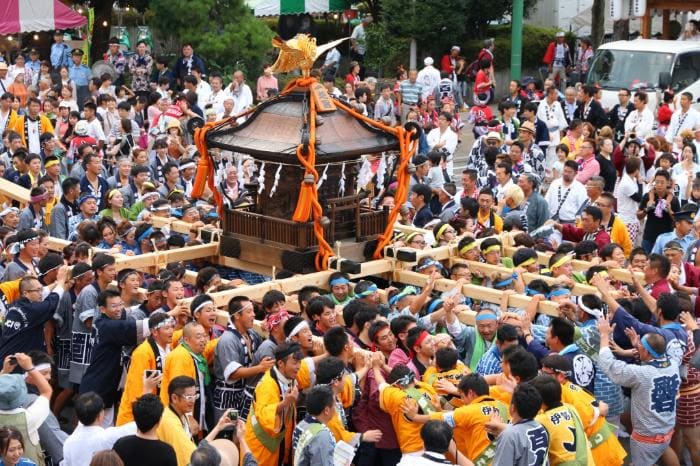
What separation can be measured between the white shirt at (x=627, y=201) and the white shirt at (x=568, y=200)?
862mm

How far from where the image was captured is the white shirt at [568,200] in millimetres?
13281

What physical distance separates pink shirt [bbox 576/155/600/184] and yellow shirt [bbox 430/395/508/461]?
8.01 metres

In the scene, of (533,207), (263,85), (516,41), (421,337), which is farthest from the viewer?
(516,41)

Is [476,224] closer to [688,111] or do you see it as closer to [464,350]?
[464,350]

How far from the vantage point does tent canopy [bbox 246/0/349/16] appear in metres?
28.9

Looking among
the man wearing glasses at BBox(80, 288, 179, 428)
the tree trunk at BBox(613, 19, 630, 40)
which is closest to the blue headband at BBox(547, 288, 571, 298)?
the man wearing glasses at BBox(80, 288, 179, 428)

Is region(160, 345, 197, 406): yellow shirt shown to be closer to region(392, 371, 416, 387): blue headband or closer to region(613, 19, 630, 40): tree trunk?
region(392, 371, 416, 387): blue headband

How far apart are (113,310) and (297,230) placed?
1.68 metres

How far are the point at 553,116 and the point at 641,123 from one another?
4.66ft

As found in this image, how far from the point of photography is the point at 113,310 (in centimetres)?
900

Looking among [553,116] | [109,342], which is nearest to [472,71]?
[553,116]

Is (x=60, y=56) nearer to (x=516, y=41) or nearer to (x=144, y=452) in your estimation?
(x=516, y=41)

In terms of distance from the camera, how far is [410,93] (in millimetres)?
22438

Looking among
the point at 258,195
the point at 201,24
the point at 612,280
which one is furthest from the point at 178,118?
the point at 612,280
